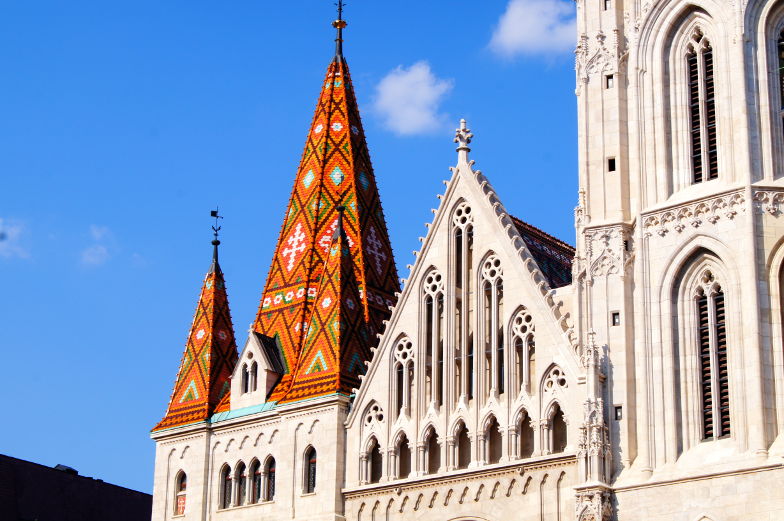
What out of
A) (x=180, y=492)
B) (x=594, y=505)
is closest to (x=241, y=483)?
(x=180, y=492)

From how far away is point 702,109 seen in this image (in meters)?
31.1

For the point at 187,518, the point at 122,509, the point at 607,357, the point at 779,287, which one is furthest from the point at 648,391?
the point at 122,509

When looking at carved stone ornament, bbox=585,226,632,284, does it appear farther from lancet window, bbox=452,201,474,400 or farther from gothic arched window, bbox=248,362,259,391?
gothic arched window, bbox=248,362,259,391

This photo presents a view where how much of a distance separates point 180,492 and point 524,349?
935 cm

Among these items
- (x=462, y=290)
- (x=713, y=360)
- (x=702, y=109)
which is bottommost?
(x=713, y=360)

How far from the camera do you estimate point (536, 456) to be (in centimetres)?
2997

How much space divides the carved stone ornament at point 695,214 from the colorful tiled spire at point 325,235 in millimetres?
7445

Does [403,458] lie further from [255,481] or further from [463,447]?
[255,481]

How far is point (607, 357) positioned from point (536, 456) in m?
2.31

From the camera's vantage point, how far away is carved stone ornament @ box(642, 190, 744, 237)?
97.3ft

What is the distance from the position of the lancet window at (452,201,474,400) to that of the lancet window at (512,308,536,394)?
3.62ft

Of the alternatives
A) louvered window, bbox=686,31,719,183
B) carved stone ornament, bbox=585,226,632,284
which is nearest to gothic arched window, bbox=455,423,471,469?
carved stone ornament, bbox=585,226,632,284

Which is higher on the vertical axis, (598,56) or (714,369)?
(598,56)

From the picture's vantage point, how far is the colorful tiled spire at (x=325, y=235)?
3581cm
